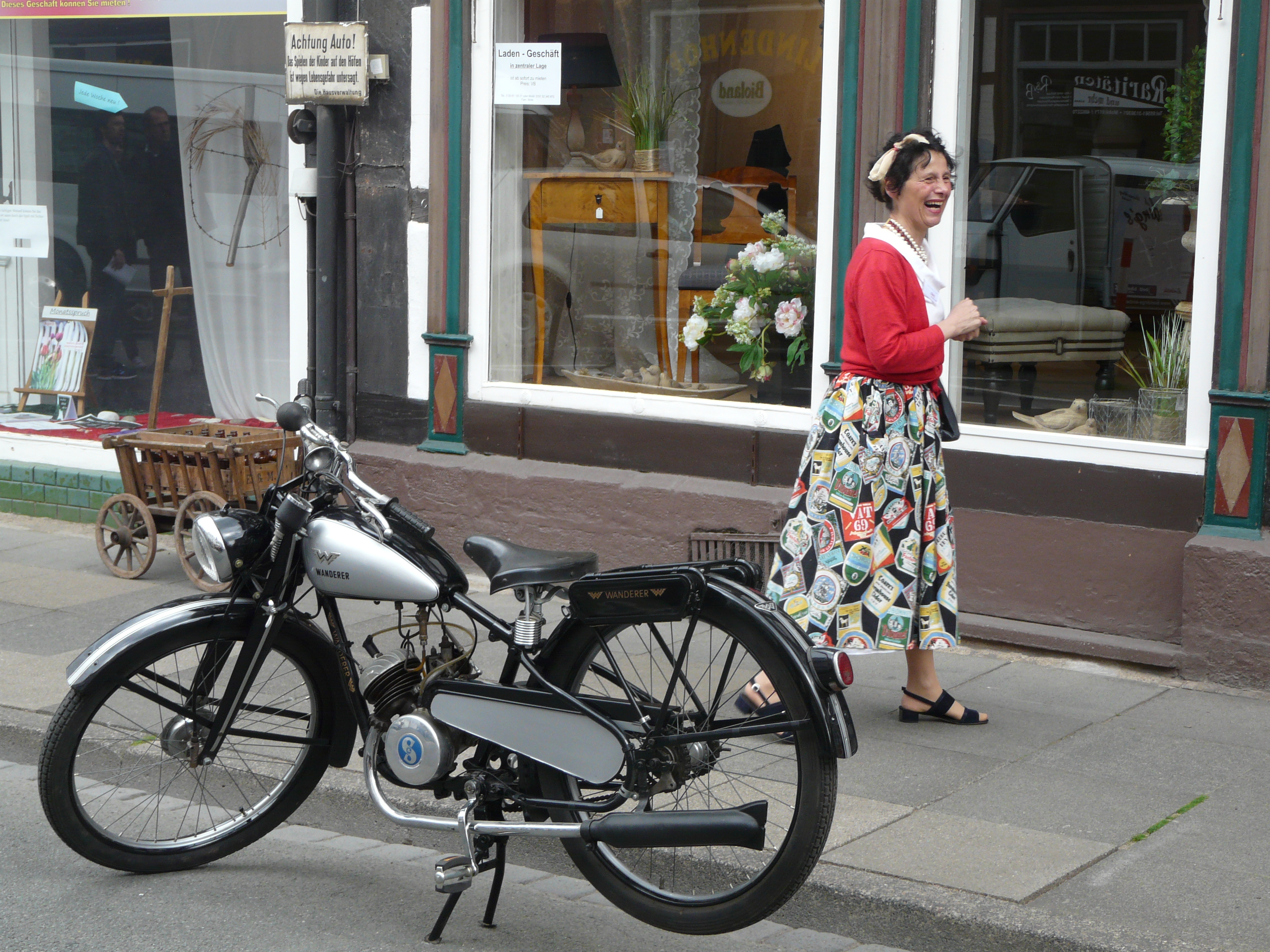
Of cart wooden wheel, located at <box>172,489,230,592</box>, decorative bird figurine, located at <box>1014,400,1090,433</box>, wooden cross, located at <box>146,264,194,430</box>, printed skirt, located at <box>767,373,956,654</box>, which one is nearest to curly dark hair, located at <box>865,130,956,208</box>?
printed skirt, located at <box>767,373,956,654</box>

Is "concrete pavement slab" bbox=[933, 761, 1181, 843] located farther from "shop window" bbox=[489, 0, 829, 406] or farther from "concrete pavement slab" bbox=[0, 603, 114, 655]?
"concrete pavement slab" bbox=[0, 603, 114, 655]

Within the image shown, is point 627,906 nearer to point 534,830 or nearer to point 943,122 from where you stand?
point 534,830

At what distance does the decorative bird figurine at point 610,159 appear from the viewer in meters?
7.58

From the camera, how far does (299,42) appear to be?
Answer: 300 inches

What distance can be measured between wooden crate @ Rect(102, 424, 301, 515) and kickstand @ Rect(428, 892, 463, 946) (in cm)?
380

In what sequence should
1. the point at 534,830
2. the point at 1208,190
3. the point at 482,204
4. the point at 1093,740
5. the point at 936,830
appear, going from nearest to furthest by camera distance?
the point at 534,830, the point at 936,830, the point at 1093,740, the point at 1208,190, the point at 482,204

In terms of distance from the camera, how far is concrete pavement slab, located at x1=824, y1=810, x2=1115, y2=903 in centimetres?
381

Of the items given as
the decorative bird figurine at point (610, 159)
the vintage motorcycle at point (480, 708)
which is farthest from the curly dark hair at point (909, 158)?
the decorative bird figurine at point (610, 159)

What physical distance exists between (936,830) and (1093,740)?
3.70ft

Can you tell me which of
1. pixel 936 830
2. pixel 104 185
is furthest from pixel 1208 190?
pixel 104 185

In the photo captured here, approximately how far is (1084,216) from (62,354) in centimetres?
637

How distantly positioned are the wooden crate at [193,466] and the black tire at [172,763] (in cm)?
301

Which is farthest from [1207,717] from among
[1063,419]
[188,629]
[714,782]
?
[188,629]

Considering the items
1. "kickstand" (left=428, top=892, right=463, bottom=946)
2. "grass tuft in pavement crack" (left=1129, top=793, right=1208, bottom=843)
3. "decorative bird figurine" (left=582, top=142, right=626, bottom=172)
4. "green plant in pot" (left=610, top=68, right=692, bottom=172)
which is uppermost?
"green plant in pot" (left=610, top=68, right=692, bottom=172)
